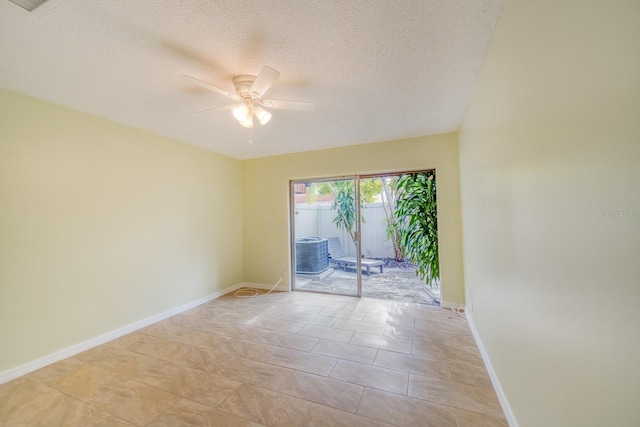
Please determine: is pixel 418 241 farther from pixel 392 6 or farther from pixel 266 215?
pixel 392 6

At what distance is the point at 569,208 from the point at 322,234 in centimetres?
384

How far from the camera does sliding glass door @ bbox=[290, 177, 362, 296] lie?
4.22 m

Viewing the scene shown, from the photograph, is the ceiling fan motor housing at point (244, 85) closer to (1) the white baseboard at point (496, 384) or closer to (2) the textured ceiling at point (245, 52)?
(2) the textured ceiling at point (245, 52)

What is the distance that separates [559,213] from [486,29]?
1.28 m

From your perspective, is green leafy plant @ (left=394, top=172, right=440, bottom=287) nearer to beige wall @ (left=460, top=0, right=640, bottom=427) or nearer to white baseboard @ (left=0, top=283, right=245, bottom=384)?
beige wall @ (left=460, top=0, right=640, bottom=427)

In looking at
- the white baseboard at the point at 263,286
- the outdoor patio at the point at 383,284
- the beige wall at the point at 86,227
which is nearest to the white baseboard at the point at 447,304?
the outdoor patio at the point at 383,284

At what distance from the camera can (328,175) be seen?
403cm

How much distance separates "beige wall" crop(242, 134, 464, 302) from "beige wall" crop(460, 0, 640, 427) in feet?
6.04

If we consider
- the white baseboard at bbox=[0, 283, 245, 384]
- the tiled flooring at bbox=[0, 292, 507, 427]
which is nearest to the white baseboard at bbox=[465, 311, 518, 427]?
the tiled flooring at bbox=[0, 292, 507, 427]

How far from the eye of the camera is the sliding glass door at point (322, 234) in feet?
13.8

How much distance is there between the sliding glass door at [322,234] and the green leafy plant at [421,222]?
2.75 ft

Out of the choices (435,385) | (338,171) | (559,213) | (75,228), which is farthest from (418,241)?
(75,228)

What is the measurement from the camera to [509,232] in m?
1.45

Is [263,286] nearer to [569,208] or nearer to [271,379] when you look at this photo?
[271,379]
